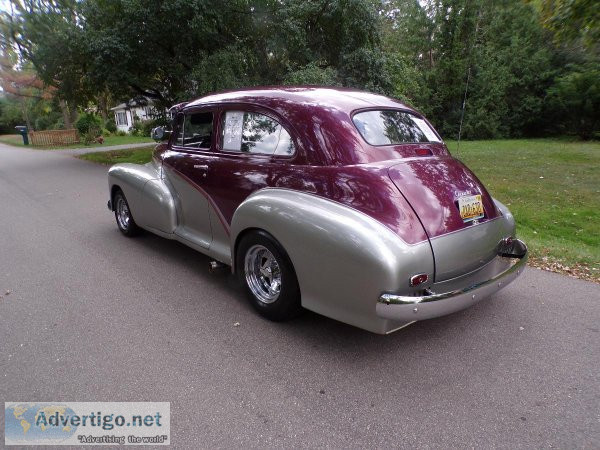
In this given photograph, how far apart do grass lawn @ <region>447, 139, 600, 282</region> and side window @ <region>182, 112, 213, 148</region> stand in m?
3.89

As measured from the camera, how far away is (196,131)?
14.5ft

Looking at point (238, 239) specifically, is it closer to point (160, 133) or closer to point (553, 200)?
point (160, 133)

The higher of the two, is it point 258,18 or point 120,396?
point 258,18

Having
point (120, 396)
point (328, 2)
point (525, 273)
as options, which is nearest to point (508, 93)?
point (328, 2)

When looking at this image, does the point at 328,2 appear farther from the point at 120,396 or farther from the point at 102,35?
the point at 120,396

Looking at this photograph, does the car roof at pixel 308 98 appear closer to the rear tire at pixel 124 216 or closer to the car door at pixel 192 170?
the car door at pixel 192 170

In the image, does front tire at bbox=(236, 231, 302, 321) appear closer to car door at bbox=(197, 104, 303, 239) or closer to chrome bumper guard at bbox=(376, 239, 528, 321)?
car door at bbox=(197, 104, 303, 239)

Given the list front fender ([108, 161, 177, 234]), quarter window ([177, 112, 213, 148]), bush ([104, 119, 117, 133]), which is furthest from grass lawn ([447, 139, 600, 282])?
bush ([104, 119, 117, 133])

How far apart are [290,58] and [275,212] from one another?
1098cm

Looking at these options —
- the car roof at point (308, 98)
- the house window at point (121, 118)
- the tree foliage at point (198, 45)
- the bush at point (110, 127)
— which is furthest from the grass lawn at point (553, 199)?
the house window at point (121, 118)

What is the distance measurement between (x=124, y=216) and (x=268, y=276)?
129 inches

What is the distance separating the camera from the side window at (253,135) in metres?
3.45

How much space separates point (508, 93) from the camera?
22.5 m

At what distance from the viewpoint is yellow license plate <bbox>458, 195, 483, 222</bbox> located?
3057 millimetres
